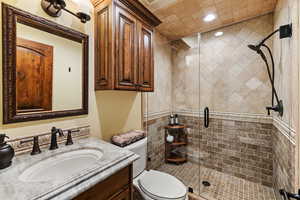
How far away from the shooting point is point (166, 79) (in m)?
2.52

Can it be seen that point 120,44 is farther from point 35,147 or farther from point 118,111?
point 35,147

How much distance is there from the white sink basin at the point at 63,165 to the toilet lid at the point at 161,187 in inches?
22.9

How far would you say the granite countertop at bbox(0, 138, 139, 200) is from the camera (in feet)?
1.74

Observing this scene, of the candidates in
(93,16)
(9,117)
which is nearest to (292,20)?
(93,16)

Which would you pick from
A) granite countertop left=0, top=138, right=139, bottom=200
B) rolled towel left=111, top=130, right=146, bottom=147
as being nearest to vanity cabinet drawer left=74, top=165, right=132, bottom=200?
granite countertop left=0, top=138, right=139, bottom=200

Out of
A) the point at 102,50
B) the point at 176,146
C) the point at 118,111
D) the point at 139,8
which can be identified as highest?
the point at 139,8

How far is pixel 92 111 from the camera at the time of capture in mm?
1327

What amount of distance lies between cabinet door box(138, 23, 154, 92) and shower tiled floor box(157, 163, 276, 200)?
1.51m

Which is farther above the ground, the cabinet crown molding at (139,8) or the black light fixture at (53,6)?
the cabinet crown molding at (139,8)

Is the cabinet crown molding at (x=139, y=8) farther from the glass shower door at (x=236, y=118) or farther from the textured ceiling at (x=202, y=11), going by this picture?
the glass shower door at (x=236, y=118)

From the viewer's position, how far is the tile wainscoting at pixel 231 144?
1.83 m

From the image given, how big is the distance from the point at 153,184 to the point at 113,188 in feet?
2.02

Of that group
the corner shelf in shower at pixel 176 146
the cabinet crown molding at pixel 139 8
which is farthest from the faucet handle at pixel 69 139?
the corner shelf in shower at pixel 176 146

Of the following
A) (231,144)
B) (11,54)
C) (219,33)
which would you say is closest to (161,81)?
(219,33)
